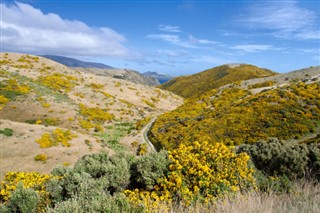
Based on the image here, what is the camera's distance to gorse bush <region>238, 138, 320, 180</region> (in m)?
10.2

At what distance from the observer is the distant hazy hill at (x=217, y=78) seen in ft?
504

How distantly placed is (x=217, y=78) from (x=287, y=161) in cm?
16415

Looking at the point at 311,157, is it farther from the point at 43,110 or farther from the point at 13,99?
the point at 13,99

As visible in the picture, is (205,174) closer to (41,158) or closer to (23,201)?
(23,201)

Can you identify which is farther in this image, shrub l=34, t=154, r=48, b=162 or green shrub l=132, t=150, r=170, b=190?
shrub l=34, t=154, r=48, b=162

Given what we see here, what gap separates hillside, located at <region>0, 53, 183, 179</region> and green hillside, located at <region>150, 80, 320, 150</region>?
299 inches

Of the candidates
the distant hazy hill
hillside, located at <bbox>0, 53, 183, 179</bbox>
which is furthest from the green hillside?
the distant hazy hill

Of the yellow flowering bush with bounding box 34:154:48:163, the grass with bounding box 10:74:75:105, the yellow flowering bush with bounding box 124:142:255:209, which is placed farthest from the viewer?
the grass with bounding box 10:74:75:105

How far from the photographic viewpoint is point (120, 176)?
9.35m

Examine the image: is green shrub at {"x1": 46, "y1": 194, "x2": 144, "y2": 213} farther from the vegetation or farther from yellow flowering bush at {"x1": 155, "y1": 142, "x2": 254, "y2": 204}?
the vegetation

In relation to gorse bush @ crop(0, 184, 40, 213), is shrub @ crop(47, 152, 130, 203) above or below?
above

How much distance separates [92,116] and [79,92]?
15.9 meters

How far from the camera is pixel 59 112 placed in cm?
4488

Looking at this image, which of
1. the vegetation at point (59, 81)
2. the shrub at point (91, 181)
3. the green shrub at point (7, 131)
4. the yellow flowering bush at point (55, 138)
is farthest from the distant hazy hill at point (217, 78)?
the shrub at point (91, 181)
